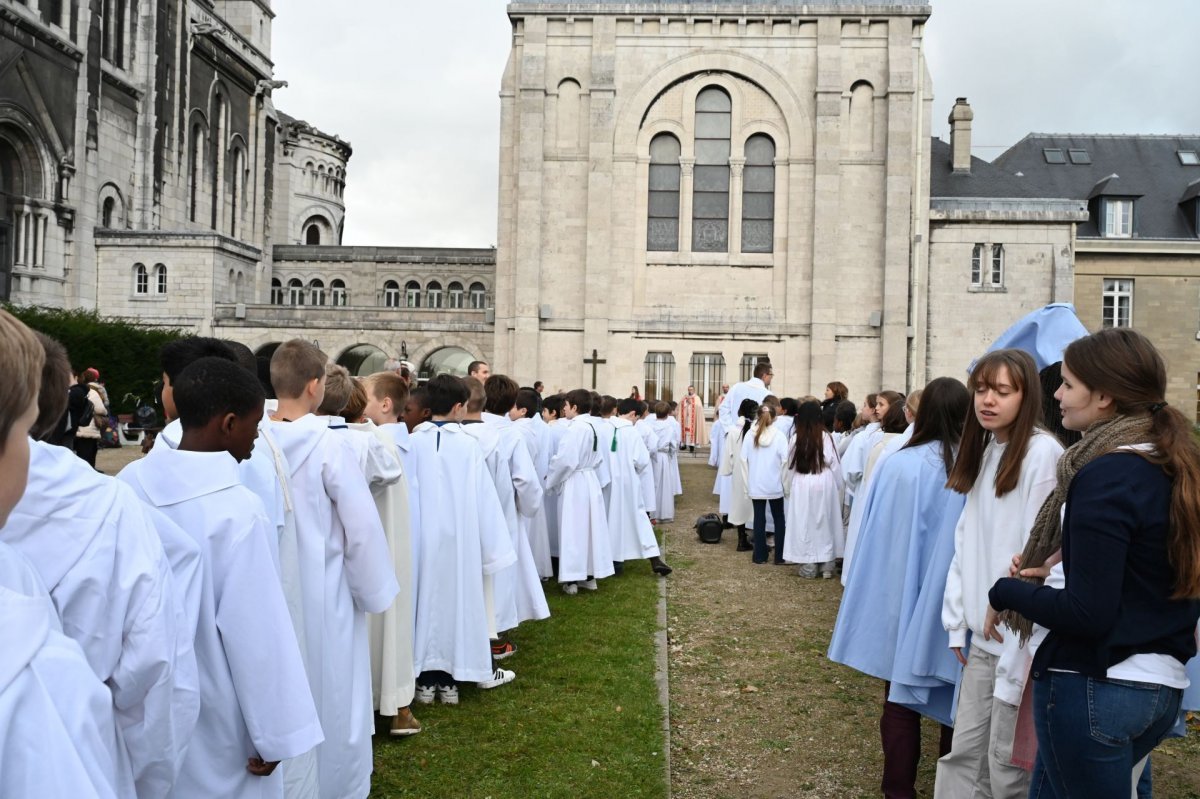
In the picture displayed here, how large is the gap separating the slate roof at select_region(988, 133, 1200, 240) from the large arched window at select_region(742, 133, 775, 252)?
11.1m

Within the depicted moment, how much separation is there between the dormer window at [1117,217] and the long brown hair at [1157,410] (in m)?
41.3

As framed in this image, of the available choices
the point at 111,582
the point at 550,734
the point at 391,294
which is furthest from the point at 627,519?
the point at 391,294

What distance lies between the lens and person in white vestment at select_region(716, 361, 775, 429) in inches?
723

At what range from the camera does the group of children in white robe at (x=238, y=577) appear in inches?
70.8

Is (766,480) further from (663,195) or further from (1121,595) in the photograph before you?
(663,195)

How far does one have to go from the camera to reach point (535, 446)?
34.7 feet

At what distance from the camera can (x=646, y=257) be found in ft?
115

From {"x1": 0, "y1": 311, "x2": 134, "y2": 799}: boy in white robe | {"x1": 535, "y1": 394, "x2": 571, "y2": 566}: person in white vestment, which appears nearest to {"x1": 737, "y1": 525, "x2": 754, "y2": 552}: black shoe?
{"x1": 535, "y1": 394, "x2": 571, "y2": 566}: person in white vestment

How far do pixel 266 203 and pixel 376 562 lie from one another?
4977cm

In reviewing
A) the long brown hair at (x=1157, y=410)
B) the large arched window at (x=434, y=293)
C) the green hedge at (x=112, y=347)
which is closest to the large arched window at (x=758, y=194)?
the large arched window at (x=434, y=293)

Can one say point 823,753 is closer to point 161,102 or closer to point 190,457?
point 190,457

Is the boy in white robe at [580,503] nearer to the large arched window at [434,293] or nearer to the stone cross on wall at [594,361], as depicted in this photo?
the stone cross on wall at [594,361]

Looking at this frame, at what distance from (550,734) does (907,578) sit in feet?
8.48

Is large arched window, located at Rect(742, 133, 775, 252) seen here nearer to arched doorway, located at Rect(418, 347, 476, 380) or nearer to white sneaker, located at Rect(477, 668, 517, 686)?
arched doorway, located at Rect(418, 347, 476, 380)
